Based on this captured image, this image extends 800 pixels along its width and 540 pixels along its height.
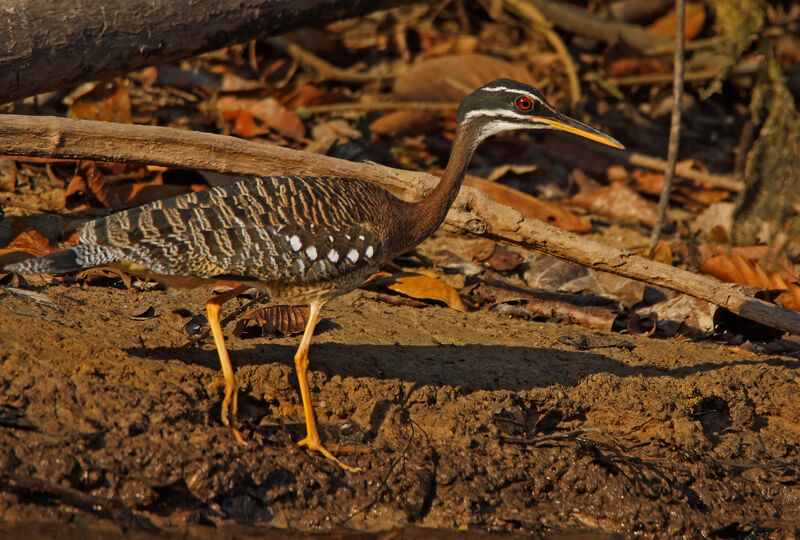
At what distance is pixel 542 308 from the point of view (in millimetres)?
7281

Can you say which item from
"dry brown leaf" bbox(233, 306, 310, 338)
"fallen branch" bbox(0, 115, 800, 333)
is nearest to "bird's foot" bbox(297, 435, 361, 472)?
"dry brown leaf" bbox(233, 306, 310, 338)

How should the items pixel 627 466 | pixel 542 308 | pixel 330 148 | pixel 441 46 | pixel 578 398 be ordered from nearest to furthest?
pixel 627 466 → pixel 578 398 → pixel 542 308 → pixel 330 148 → pixel 441 46

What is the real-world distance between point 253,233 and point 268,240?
0.10m

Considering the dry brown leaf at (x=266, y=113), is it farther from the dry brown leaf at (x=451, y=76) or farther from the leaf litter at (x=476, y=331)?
the dry brown leaf at (x=451, y=76)

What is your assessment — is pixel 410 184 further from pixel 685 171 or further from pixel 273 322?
pixel 685 171

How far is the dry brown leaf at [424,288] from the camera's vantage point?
22.9 ft

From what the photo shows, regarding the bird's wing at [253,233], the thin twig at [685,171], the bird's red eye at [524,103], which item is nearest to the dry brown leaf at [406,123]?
the thin twig at [685,171]

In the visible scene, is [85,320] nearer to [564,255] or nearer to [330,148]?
[564,255]

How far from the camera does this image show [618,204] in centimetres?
951

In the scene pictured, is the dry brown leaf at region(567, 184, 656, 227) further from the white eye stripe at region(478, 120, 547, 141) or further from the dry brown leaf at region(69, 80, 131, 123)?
the dry brown leaf at region(69, 80, 131, 123)

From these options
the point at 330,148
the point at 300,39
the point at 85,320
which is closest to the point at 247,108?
the point at 330,148

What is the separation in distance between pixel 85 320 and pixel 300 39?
20.1 feet

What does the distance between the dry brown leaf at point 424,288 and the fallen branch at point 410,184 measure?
0.61 metres

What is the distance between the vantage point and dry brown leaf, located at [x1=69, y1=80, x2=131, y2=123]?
8.09 m
